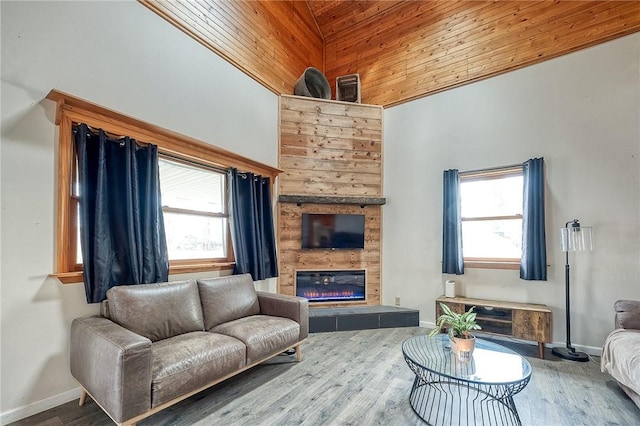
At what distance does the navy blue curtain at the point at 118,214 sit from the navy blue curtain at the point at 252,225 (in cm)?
87

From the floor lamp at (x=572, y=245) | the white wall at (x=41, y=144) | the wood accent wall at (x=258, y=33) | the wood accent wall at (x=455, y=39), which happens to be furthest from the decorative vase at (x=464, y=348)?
the wood accent wall at (x=258, y=33)

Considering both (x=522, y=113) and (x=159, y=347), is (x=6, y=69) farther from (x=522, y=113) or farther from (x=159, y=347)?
(x=522, y=113)

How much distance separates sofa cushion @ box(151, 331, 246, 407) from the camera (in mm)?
1814

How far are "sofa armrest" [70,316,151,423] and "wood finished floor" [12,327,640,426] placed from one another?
0.38 metres

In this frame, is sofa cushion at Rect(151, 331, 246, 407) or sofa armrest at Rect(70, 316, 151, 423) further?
sofa cushion at Rect(151, 331, 246, 407)

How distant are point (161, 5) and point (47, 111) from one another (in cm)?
164

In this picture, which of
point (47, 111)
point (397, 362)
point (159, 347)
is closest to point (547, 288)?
point (397, 362)

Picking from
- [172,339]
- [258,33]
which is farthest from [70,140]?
[258,33]

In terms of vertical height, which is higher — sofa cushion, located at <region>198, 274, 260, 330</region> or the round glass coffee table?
sofa cushion, located at <region>198, 274, 260, 330</region>

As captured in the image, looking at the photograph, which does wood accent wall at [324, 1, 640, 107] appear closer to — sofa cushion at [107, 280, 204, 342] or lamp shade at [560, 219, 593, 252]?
lamp shade at [560, 219, 593, 252]

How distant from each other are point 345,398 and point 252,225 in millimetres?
2134

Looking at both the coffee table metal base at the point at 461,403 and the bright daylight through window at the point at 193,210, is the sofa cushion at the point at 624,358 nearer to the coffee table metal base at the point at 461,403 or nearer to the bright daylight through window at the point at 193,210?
the coffee table metal base at the point at 461,403

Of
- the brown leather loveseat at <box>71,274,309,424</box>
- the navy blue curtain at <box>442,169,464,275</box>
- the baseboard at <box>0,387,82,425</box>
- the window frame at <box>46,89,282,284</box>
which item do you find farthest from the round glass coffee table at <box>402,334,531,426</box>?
the window frame at <box>46,89,282,284</box>

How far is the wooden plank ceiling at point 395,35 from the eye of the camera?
11.5 feet
